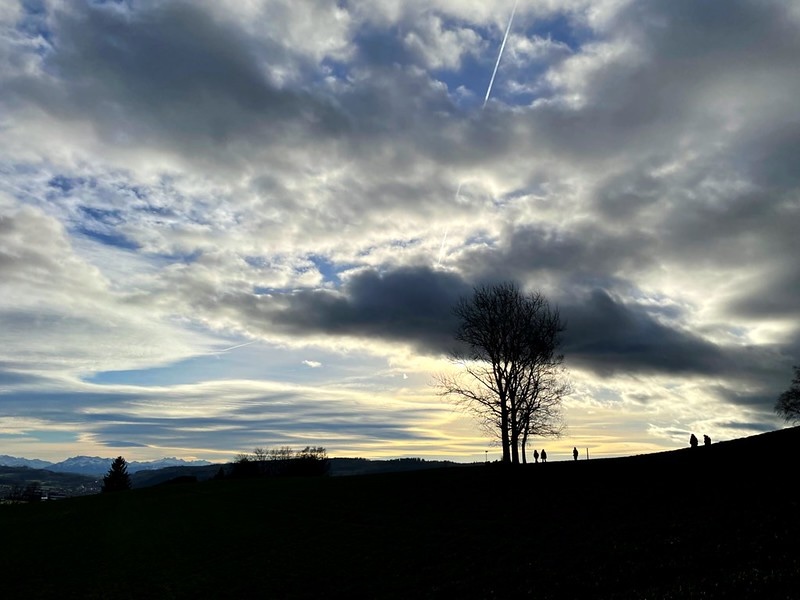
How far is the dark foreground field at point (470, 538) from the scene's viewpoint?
22.3m

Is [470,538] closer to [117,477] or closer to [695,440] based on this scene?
[695,440]

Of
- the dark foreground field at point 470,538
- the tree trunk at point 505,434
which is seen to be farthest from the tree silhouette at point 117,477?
the tree trunk at point 505,434

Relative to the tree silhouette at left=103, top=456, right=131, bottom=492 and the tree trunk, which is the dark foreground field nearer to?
the tree trunk

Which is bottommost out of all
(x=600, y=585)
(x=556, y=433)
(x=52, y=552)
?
(x=52, y=552)

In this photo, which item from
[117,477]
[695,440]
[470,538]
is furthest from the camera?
[117,477]

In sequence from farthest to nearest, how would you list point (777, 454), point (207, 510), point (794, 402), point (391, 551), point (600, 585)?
point (794, 402)
point (207, 510)
point (777, 454)
point (391, 551)
point (600, 585)

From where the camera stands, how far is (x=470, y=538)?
35.9m

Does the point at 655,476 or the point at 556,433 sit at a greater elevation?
the point at 556,433

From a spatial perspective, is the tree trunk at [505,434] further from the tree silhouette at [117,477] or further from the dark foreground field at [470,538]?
the tree silhouette at [117,477]

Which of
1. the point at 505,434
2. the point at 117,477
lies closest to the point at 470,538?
the point at 505,434

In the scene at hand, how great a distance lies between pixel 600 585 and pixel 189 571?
87.5 ft

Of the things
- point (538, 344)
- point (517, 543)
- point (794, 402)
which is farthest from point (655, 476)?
point (794, 402)

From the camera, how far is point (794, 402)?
103m

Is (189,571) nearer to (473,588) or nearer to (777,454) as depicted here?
(473,588)
